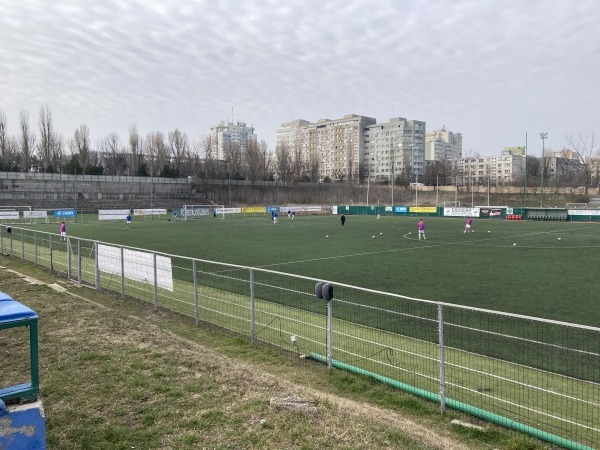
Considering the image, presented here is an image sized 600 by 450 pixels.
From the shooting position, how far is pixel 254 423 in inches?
211

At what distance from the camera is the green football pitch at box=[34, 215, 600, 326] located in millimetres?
14172

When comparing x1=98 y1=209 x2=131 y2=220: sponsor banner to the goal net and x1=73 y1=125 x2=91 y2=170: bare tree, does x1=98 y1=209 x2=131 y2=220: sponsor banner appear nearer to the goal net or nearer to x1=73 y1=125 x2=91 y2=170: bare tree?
the goal net

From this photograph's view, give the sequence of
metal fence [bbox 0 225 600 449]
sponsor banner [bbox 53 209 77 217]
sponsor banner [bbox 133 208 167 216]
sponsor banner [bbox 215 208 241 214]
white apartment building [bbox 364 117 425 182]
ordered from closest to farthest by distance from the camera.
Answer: metal fence [bbox 0 225 600 449]
sponsor banner [bbox 53 209 77 217]
sponsor banner [bbox 133 208 167 216]
sponsor banner [bbox 215 208 241 214]
white apartment building [bbox 364 117 425 182]

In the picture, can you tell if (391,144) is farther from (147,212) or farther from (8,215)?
(8,215)

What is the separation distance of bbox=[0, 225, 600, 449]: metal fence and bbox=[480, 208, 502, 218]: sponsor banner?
5198 centimetres

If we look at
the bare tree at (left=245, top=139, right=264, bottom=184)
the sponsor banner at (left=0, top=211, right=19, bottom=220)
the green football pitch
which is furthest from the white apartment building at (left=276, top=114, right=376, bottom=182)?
the green football pitch

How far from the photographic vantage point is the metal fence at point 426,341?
6242mm

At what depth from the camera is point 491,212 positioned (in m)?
61.8

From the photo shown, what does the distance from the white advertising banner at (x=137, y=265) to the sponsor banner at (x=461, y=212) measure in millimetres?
55434

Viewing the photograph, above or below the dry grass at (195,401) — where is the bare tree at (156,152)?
above

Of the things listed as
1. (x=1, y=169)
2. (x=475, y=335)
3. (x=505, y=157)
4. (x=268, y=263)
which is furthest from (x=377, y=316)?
(x=505, y=157)

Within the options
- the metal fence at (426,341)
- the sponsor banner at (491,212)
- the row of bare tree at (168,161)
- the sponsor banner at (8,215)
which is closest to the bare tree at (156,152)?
the row of bare tree at (168,161)

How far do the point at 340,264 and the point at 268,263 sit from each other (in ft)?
10.8

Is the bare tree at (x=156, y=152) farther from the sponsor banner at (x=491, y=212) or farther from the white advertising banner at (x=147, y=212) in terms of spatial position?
the sponsor banner at (x=491, y=212)
